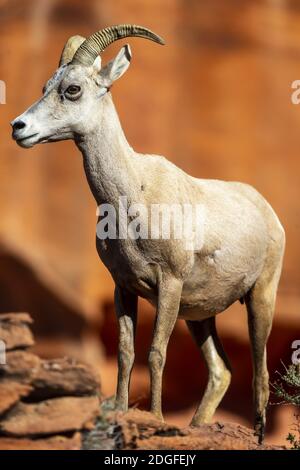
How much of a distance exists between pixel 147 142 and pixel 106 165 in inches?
308

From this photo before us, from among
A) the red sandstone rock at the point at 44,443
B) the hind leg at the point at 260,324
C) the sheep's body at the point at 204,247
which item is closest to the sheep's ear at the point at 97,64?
the sheep's body at the point at 204,247

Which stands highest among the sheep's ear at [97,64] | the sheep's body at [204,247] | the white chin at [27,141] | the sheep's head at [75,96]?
the sheep's ear at [97,64]

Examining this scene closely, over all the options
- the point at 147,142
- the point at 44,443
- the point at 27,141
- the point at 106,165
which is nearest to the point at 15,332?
the point at 44,443

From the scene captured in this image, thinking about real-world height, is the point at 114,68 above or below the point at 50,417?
above

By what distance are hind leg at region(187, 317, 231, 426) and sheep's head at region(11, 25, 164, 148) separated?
2280 mm

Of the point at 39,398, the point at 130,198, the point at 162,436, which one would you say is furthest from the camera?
the point at 130,198

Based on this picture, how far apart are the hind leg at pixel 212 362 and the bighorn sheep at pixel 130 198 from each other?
2.05 ft

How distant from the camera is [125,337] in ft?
26.1

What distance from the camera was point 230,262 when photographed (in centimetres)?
845

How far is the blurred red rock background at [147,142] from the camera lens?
15500mm

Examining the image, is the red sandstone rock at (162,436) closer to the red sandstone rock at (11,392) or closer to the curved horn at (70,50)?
the red sandstone rock at (11,392)

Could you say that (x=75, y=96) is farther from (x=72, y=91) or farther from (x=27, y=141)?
(x=27, y=141)

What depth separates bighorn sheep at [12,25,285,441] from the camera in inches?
301
